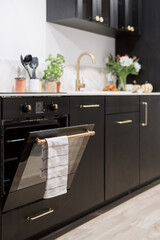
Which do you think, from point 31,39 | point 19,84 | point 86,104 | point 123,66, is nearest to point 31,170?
point 86,104

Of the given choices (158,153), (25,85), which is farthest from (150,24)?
(25,85)

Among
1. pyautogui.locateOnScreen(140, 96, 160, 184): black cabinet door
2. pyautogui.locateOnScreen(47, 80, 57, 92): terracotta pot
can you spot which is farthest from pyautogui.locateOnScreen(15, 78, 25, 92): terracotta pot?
pyautogui.locateOnScreen(140, 96, 160, 184): black cabinet door

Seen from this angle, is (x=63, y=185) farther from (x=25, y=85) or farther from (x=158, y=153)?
(x=158, y=153)

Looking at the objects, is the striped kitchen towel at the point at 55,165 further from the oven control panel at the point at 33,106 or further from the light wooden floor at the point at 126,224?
the light wooden floor at the point at 126,224

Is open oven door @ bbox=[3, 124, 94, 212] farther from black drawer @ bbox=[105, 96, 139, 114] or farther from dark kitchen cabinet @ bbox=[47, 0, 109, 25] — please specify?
dark kitchen cabinet @ bbox=[47, 0, 109, 25]

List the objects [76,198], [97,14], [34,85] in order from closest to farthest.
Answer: [76,198] < [34,85] < [97,14]

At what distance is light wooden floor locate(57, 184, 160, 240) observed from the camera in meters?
2.22

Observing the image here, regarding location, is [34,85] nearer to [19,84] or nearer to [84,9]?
[19,84]

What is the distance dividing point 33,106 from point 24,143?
23 cm

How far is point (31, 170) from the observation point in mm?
1930

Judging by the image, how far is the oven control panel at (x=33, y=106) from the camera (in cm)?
179

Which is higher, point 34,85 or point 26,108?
point 34,85

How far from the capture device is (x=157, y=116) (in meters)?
3.39

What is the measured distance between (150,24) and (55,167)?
7.92ft
